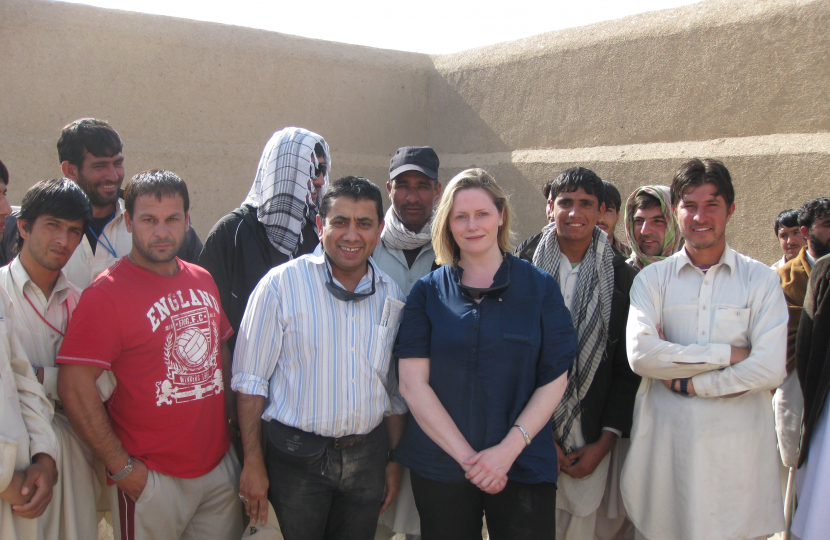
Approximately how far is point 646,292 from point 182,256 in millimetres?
2184

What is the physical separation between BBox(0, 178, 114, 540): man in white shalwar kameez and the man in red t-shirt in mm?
131

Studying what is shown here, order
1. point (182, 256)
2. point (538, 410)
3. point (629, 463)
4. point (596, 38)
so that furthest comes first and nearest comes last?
point (596, 38)
point (182, 256)
point (629, 463)
point (538, 410)

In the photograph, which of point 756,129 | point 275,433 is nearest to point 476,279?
point 275,433

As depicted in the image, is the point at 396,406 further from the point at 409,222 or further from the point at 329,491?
the point at 409,222

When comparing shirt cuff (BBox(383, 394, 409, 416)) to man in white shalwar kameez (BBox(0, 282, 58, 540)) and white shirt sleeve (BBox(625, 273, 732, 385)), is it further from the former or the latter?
man in white shalwar kameez (BBox(0, 282, 58, 540))

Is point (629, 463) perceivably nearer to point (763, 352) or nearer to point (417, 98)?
point (763, 352)

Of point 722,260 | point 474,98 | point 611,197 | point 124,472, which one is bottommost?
point 124,472

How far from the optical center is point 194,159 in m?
6.29

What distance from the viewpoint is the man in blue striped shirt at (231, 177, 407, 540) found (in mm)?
2316

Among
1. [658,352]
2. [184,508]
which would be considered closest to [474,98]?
[658,352]

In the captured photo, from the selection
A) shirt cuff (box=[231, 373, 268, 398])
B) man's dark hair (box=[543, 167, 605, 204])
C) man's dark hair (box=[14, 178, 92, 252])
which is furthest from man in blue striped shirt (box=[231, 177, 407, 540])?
man's dark hair (box=[543, 167, 605, 204])

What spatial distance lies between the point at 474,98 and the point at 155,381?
5.82 metres

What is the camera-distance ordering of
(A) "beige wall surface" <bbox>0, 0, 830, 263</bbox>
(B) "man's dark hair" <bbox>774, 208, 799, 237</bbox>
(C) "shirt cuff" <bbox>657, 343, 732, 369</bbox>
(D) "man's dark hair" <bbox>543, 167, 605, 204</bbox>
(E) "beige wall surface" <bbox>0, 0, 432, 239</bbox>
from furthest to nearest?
(E) "beige wall surface" <bbox>0, 0, 432, 239</bbox> → (A) "beige wall surface" <bbox>0, 0, 830, 263</bbox> → (B) "man's dark hair" <bbox>774, 208, 799, 237</bbox> → (D) "man's dark hair" <bbox>543, 167, 605, 204</bbox> → (C) "shirt cuff" <bbox>657, 343, 732, 369</bbox>

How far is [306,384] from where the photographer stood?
2.33m
